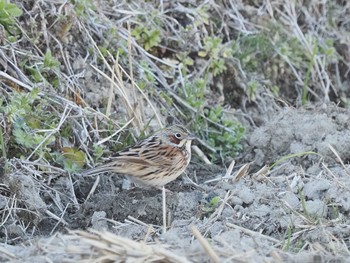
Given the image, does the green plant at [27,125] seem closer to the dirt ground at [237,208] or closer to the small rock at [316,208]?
the dirt ground at [237,208]

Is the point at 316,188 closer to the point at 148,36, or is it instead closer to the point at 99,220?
the point at 99,220

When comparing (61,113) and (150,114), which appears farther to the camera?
(150,114)

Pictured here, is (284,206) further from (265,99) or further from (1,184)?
(265,99)

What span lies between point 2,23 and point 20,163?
1275 millimetres

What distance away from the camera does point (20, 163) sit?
6340mm

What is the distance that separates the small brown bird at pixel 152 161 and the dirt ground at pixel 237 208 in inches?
4.5

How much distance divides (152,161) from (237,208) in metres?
0.77

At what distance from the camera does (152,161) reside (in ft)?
21.5

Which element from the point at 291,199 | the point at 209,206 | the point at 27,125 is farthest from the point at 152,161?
the point at 291,199

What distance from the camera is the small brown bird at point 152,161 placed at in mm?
6422

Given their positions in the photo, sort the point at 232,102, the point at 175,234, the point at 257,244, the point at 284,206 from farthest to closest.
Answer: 1. the point at 232,102
2. the point at 284,206
3. the point at 175,234
4. the point at 257,244

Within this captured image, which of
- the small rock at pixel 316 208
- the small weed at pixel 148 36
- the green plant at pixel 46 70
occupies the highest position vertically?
the green plant at pixel 46 70

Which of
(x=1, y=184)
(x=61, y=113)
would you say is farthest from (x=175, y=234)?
(x=61, y=113)

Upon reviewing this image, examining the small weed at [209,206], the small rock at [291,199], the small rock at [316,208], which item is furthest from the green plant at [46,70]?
the small rock at [316,208]
